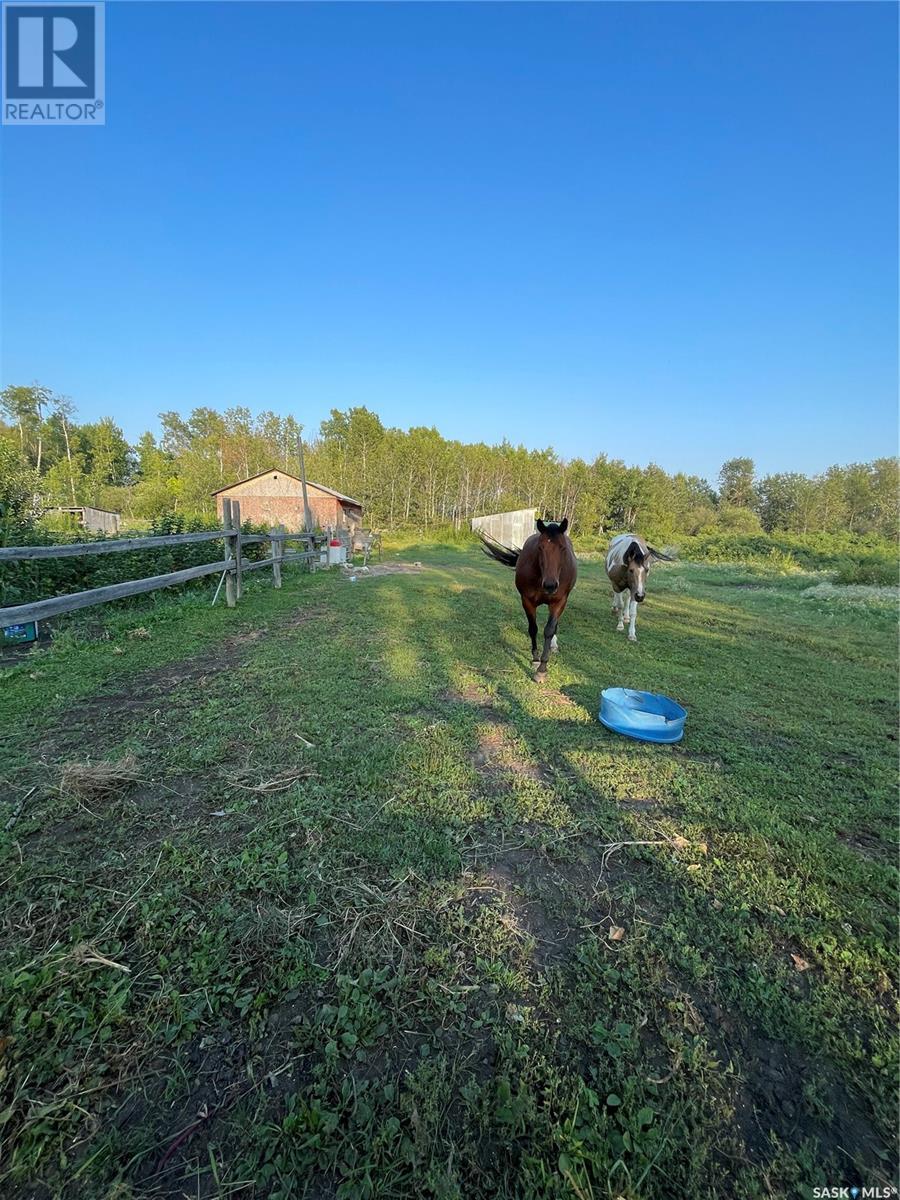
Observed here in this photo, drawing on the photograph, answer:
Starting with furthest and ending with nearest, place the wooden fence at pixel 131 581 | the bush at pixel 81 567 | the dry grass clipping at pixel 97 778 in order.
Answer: the bush at pixel 81 567
the wooden fence at pixel 131 581
the dry grass clipping at pixel 97 778

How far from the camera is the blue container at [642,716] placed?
3650 millimetres

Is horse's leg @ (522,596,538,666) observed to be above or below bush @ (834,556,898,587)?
below

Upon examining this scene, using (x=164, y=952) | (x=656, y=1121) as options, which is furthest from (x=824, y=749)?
(x=164, y=952)

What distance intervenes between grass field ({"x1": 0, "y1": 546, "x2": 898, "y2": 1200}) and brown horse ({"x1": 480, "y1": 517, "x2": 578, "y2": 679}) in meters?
1.59

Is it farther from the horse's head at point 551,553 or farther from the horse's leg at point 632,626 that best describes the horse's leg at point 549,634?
the horse's leg at point 632,626

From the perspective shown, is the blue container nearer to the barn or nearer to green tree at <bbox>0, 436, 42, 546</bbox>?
green tree at <bbox>0, 436, 42, 546</bbox>

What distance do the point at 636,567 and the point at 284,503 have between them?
91.5 ft

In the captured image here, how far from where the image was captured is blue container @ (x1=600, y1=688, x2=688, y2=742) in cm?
365

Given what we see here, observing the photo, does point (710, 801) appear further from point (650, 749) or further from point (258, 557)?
point (258, 557)

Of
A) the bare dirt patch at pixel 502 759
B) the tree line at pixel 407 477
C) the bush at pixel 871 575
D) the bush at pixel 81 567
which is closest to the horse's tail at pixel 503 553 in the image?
the bare dirt patch at pixel 502 759

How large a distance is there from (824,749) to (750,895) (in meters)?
2.26

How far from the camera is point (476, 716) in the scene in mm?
4086

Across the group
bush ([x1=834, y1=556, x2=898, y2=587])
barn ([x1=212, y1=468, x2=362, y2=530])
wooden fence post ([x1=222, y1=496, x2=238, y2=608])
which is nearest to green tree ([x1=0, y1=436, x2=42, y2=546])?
wooden fence post ([x1=222, y1=496, x2=238, y2=608])

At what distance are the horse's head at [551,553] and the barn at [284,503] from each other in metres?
26.2
